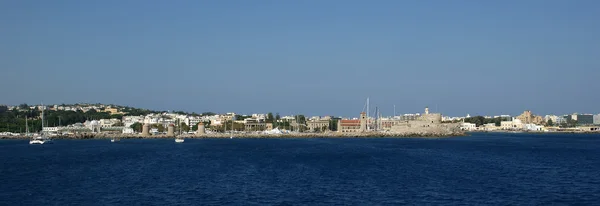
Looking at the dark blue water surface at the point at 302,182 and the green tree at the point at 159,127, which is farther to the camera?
the green tree at the point at 159,127

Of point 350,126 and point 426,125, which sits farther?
point 350,126

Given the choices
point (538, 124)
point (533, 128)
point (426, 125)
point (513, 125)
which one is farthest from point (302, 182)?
point (538, 124)

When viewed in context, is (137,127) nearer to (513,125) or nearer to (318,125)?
(318,125)

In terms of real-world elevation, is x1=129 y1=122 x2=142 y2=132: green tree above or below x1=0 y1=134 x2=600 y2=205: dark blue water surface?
above

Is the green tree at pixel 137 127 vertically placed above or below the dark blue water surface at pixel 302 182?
above

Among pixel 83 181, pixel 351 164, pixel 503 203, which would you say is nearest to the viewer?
pixel 503 203

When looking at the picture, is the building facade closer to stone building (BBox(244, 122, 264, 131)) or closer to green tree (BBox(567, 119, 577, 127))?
stone building (BBox(244, 122, 264, 131))

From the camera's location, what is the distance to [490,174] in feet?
76.5

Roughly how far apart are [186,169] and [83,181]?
5578 mm

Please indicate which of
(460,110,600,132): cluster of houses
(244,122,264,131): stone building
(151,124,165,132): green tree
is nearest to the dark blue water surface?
(151,124,165,132): green tree

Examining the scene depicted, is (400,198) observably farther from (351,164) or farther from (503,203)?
(351,164)

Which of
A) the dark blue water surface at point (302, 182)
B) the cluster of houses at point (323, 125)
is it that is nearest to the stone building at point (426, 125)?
the cluster of houses at point (323, 125)

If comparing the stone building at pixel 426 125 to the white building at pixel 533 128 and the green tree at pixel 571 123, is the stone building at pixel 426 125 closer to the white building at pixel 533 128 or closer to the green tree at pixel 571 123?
the white building at pixel 533 128

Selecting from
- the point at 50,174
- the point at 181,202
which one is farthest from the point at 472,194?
the point at 50,174
